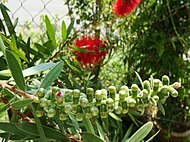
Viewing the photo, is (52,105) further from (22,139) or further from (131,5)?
(131,5)

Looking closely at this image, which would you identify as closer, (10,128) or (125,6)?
(10,128)

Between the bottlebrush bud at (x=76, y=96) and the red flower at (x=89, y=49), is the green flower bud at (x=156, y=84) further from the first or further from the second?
the red flower at (x=89, y=49)

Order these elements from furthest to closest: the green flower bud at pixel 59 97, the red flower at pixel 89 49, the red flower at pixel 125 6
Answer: the red flower at pixel 125 6
the red flower at pixel 89 49
the green flower bud at pixel 59 97

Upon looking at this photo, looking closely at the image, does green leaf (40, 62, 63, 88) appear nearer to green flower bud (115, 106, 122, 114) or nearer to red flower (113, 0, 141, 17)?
green flower bud (115, 106, 122, 114)

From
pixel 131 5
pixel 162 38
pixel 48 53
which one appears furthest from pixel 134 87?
pixel 162 38

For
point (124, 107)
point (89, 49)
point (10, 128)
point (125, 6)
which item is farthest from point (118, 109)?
point (125, 6)

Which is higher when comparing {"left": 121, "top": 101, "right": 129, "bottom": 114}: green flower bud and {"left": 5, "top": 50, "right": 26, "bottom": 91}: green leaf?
{"left": 5, "top": 50, "right": 26, "bottom": 91}: green leaf

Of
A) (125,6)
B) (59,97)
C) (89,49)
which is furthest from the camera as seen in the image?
(125,6)

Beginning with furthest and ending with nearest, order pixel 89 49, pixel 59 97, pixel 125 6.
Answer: pixel 125 6
pixel 89 49
pixel 59 97

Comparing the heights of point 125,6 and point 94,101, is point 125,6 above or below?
above

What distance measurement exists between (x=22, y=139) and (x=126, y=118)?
4.19ft

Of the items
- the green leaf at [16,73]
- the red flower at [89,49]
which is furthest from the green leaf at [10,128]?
the red flower at [89,49]

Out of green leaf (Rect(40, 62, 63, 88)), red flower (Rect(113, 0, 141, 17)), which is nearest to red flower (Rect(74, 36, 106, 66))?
red flower (Rect(113, 0, 141, 17))

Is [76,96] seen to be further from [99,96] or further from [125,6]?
[125,6]
